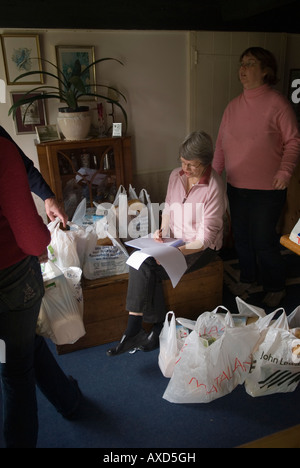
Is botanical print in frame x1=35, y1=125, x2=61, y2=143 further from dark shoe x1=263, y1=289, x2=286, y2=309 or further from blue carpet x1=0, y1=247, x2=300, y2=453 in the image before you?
dark shoe x1=263, y1=289, x2=286, y2=309

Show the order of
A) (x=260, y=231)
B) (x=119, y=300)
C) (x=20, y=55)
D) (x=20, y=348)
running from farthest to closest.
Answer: (x=20, y=55) < (x=260, y=231) < (x=119, y=300) < (x=20, y=348)

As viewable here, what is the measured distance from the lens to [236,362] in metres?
1.58

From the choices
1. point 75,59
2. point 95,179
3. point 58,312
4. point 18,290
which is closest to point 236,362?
point 58,312

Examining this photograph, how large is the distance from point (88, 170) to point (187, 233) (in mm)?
988

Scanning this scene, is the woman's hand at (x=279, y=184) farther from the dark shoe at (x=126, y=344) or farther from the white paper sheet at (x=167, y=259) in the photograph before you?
the dark shoe at (x=126, y=344)

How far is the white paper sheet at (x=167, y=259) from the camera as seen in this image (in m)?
1.75

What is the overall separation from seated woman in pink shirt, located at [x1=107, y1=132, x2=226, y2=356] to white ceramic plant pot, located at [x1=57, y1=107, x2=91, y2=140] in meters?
0.81

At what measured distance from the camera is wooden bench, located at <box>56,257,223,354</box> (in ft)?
6.38

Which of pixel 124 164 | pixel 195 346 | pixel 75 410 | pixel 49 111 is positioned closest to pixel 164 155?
pixel 124 164

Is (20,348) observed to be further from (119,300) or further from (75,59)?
(75,59)

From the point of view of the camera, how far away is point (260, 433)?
150 cm

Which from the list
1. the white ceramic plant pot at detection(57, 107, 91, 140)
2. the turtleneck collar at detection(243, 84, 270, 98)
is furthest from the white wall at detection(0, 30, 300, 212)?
the turtleneck collar at detection(243, 84, 270, 98)

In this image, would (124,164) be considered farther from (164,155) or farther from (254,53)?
(254,53)

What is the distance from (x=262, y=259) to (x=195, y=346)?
3.13ft
